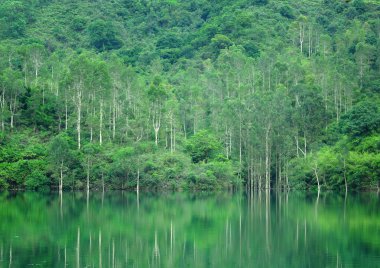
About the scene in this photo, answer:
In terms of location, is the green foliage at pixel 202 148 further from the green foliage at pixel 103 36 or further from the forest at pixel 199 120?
the green foliage at pixel 103 36

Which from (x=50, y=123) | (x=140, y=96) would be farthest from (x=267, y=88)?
(x=50, y=123)

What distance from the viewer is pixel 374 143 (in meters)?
65.4

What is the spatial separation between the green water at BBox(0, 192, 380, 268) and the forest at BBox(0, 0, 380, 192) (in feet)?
42.6

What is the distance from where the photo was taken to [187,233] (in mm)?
35375

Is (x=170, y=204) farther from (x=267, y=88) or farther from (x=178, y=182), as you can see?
(x=267, y=88)

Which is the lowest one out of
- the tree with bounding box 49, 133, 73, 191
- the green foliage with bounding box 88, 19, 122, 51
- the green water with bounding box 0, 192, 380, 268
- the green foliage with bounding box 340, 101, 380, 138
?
the green water with bounding box 0, 192, 380, 268

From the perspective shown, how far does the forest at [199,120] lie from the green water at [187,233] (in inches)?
511

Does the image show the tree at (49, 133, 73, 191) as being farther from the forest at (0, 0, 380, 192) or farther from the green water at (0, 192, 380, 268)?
the green water at (0, 192, 380, 268)

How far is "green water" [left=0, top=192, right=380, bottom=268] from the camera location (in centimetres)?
2683

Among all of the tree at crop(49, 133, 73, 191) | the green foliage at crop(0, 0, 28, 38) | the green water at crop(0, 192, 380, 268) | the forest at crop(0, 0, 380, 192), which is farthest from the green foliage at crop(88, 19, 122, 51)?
the green water at crop(0, 192, 380, 268)

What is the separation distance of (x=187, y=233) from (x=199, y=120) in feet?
166

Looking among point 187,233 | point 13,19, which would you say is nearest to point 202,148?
point 187,233

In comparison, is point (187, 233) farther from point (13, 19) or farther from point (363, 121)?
point (13, 19)

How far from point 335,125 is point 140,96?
77.7 feet
